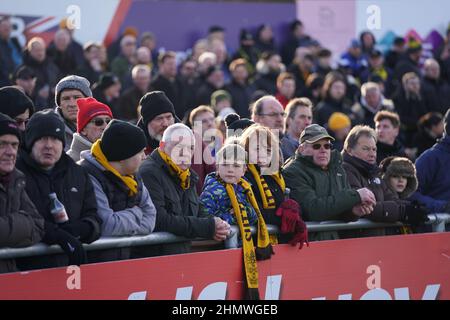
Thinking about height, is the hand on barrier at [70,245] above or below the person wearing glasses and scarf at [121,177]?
below

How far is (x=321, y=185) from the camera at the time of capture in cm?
782

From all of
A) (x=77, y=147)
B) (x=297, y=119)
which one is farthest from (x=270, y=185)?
(x=297, y=119)

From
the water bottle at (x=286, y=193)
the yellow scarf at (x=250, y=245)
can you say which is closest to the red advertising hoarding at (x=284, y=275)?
the yellow scarf at (x=250, y=245)

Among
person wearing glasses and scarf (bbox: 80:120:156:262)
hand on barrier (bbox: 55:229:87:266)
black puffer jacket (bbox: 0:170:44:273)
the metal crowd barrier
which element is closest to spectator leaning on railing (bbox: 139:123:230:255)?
the metal crowd barrier

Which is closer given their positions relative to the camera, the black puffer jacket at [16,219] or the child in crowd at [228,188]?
the black puffer jacket at [16,219]

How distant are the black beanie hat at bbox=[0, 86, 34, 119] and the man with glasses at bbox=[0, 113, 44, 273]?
1.16 meters

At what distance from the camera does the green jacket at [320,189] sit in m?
7.60

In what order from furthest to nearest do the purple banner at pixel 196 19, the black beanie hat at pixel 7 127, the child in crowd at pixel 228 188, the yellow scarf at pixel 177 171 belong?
the purple banner at pixel 196 19 → the child in crowd at pixel 228 188 → the yellow scarf at pixel 177 171 → the black beanie hat at pixel 7 127

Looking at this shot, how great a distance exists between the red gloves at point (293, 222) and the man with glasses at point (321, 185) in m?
0.35

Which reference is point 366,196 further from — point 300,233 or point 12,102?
point 12,102

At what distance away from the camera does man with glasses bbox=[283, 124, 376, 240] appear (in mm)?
7617

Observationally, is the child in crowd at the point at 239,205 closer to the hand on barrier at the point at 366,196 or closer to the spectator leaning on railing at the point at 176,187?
the spectator leaning on railing at the point at 176,187

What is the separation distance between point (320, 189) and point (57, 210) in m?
2.57

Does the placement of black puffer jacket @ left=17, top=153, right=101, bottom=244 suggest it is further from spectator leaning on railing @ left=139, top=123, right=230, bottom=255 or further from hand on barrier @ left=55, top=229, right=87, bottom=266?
spectator leaning on railing @ left=139, top=123, right=230, bottom=255
